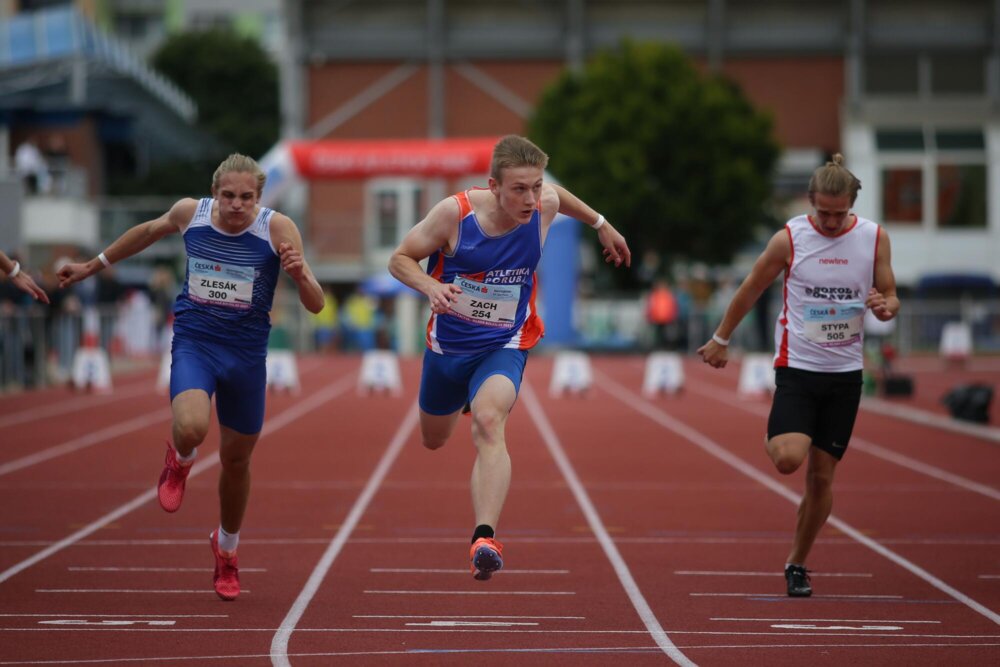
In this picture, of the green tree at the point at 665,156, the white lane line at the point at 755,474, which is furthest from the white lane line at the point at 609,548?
the green tree at the point at 665,156

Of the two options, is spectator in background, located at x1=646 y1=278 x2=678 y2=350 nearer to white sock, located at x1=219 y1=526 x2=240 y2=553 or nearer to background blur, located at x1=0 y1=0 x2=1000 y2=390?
background blur, located at x1=0 y1=0 x2=1000 y2=390

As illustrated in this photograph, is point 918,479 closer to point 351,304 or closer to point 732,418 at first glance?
point 732,418

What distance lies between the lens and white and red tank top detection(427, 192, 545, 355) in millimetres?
7625

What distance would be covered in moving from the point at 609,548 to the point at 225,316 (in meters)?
3.12

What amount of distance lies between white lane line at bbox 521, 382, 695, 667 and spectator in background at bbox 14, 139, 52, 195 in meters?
22.5

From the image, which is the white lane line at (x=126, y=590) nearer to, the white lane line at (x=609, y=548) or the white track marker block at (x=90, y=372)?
the white lane line at (x=609, y=548)

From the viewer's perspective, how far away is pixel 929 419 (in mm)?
19859

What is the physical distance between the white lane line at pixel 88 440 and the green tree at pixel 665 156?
25707 millimetres

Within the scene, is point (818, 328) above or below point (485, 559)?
above

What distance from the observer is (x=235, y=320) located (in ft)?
25.7

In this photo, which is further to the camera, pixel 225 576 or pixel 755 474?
pixel 755 474

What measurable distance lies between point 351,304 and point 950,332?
14017 mm

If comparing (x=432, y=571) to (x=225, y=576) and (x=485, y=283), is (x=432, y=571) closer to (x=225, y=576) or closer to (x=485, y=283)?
(x=225, y=576)

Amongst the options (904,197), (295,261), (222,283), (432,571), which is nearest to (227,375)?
(222,283)
